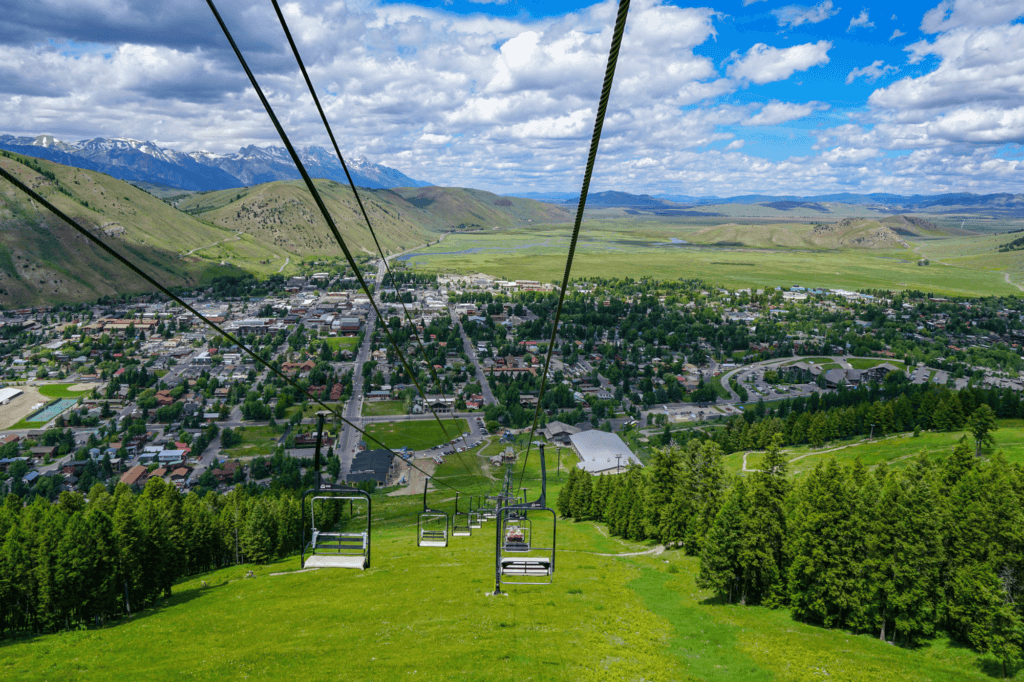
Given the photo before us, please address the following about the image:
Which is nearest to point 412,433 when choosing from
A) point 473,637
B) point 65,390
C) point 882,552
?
point 473,637

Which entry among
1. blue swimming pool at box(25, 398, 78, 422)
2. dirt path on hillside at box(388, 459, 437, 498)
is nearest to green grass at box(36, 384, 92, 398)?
blue swimming pool at box(25, 398, 78, 422)

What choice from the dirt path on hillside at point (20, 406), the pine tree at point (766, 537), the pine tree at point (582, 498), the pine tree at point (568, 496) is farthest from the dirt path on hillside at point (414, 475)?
the dirt path on hillside at point (20, 406)

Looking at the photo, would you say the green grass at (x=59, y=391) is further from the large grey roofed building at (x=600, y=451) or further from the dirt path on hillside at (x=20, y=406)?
the large grey roofed building at (x=600, y=451)

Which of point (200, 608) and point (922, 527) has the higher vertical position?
point (922, 527)

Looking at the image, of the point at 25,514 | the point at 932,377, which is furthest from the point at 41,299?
the point at 932,377

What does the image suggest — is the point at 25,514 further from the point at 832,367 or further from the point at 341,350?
the point at 832,367

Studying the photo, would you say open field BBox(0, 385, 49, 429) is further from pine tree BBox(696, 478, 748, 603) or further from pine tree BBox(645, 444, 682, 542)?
pine tree BBox(696, 478, 748, 603)
